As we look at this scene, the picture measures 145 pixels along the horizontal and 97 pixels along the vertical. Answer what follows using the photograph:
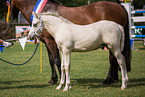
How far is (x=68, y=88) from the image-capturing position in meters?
5.77

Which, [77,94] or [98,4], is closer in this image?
[77,94]

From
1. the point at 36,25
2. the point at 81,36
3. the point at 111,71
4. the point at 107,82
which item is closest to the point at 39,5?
the point at 36,25

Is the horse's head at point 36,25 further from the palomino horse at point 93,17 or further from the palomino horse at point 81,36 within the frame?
the palomino horse at point 93,17

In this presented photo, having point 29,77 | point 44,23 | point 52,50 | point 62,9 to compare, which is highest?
point 62,9

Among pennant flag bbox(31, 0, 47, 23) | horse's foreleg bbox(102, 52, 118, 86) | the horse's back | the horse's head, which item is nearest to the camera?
the horse's head

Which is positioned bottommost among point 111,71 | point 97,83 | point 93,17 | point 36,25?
point 97,83

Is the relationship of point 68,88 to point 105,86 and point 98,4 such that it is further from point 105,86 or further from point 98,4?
point 98,4

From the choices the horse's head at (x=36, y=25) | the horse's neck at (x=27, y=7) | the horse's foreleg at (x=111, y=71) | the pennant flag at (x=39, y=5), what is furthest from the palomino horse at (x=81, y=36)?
the horse's neck at (x=27, y=7)

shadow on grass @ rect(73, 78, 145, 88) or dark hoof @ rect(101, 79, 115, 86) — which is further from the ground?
dark hoof @ rect(101, 79, 115, 86)

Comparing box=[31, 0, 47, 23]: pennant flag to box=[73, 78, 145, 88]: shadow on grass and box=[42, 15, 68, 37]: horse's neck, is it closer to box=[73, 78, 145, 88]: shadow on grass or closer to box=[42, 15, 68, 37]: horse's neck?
box=[42, 15, 68, 37]: horse's neck

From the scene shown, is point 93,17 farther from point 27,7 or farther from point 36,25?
point 27,7

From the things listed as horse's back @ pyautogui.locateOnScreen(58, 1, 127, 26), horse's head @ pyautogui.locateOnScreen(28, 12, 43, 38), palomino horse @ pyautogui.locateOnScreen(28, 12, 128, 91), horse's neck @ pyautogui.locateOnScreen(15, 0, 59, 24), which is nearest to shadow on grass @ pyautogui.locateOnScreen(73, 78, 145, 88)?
palomino horse @ pyautogui.locateOnScreen(28, 12, 128, 91)

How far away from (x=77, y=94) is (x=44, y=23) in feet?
6.81

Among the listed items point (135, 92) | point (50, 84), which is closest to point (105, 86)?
point (135, 92)
